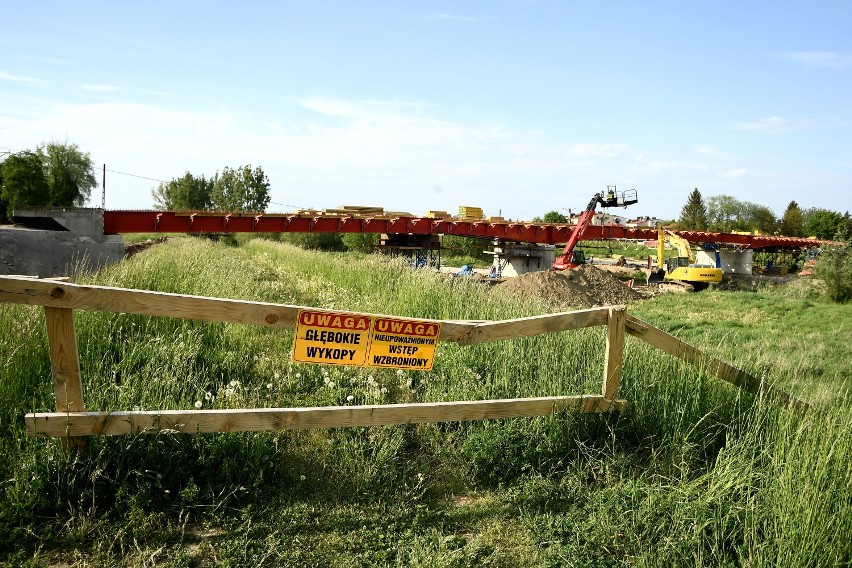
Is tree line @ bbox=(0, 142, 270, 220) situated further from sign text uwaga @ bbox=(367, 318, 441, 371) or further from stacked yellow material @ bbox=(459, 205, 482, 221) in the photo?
sign text uwaga @ bbox=(367, 318, 441, 371)

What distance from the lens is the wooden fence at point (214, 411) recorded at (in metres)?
3.65

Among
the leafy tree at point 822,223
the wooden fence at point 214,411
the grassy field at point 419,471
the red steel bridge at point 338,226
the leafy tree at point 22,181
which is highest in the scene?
the leafy tree at point 822,223

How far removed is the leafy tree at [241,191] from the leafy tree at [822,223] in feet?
220

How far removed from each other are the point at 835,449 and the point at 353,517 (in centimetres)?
302

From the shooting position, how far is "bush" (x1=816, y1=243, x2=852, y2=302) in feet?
80.3

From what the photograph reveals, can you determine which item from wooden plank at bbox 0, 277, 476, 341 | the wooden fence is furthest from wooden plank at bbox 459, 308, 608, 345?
wooden plank at bbox 0, 277, 476, 341

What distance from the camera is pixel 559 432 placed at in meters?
4.73

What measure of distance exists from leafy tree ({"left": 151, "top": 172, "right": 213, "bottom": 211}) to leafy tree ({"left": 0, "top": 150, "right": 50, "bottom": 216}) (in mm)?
21543

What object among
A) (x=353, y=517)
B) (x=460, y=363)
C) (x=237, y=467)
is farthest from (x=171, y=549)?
(x=460, y=363)

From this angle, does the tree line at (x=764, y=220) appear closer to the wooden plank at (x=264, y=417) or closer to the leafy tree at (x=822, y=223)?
the leafy tree at (x=822, y=223)

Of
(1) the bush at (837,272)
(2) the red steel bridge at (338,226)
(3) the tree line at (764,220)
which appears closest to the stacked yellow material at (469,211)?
(2) the red steel bridge at (338,226)

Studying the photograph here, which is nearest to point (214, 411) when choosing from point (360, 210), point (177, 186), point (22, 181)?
point (360, 210)

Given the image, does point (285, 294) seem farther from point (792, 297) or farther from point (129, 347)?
point (792, 297)

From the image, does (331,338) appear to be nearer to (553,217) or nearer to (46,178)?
(46,178)
